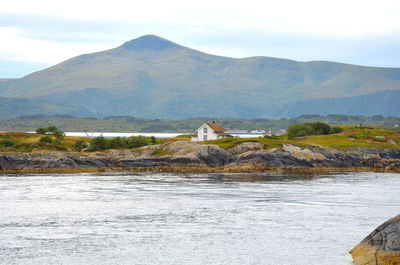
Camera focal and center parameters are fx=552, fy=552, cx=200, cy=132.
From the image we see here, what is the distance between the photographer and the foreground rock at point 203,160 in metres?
95.2

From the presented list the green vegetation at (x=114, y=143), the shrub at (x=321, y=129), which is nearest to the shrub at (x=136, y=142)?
the green vegetation at (x=114, y=143)

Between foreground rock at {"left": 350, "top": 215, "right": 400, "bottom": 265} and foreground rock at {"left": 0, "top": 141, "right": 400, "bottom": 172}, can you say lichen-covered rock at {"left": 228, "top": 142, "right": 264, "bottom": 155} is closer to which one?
foreground rock at {"left": 0, "top": 141, "right": 400, "bottom": 172}

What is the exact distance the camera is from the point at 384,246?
27484 mm

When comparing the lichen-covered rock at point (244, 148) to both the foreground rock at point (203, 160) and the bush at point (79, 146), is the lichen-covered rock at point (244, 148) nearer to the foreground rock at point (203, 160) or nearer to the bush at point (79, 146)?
the foreground rock at point (203, 160)

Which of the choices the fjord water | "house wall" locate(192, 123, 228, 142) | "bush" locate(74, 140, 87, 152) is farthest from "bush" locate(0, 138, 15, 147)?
"house wall" locate(192, 123, 228, 142)

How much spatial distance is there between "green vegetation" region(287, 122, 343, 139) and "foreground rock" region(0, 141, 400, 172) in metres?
35.5

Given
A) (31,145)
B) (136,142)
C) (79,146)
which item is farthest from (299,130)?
(31,145)

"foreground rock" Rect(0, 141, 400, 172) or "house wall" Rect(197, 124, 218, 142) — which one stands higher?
"house wall" Rect(197, 124, 218, 142)

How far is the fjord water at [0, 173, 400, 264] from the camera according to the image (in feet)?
112

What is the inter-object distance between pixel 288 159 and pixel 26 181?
162ft

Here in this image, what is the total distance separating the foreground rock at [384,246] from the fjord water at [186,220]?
8.78ft

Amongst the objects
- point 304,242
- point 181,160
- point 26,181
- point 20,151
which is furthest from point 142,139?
point 304,242

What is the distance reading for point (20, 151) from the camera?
102 meters

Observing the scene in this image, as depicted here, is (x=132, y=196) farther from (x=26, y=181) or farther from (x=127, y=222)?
(x=26, y=181)
